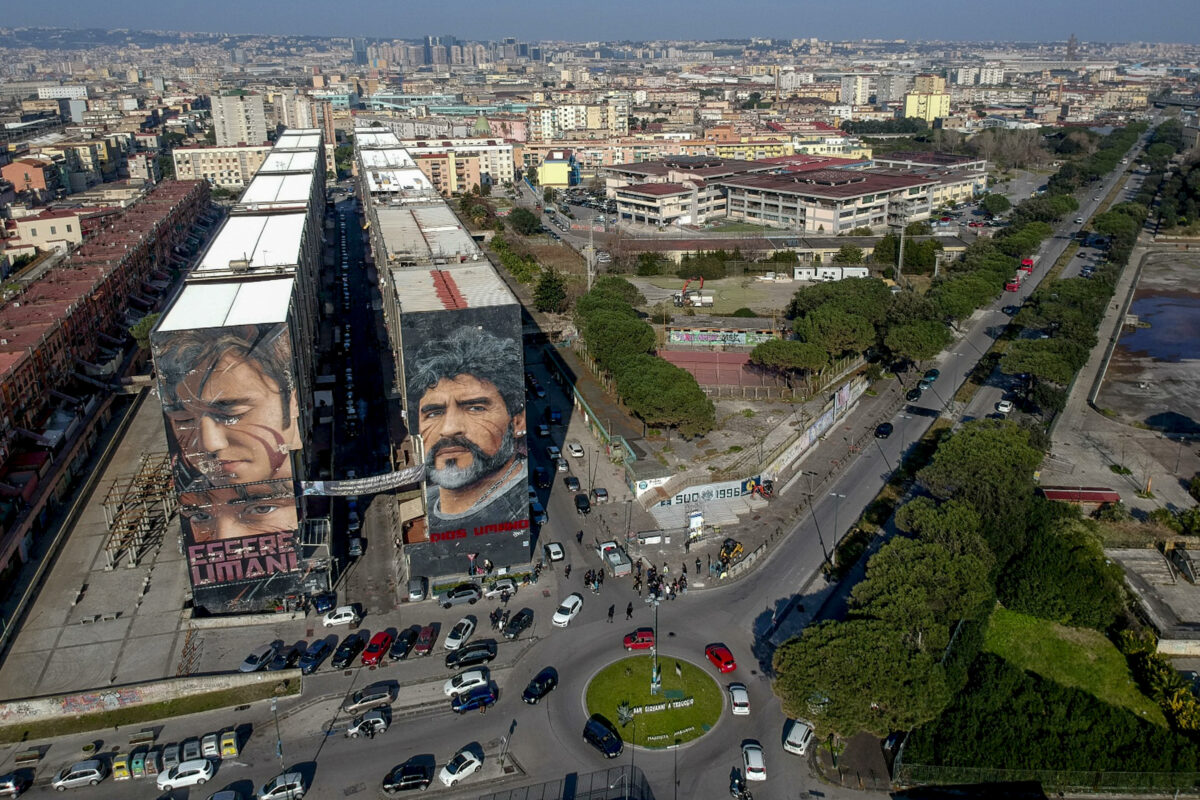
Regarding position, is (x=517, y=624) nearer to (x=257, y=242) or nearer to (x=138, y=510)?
(x=138, y=510)

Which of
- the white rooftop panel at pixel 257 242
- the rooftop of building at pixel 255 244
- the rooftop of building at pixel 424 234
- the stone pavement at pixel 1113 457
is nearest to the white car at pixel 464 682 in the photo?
the rooftop of building at pixel 424 234

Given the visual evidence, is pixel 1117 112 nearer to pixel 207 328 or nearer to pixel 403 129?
pixel 403 129

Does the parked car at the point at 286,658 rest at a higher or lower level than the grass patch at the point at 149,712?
higher

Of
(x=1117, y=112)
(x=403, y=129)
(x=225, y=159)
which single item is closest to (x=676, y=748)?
(x=225, y=159)

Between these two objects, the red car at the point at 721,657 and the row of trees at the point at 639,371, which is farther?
the row of trees at the point at 639,371

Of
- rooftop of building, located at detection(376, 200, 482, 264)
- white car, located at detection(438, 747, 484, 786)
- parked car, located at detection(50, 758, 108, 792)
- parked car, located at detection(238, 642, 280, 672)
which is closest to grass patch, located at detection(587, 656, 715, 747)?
white car, located at detection(438, 747, 484, 786)

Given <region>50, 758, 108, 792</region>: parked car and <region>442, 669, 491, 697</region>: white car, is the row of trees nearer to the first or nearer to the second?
<region>442, 669, 491, 697</region>: white car

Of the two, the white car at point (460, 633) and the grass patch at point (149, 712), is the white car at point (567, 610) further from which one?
the grass patch at point (149, 712)
